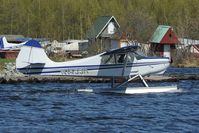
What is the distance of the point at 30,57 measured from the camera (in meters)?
27.0

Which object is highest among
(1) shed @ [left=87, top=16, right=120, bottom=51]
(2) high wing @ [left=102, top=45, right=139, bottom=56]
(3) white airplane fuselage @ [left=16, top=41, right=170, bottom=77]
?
(1) shed @ [left=87, top=16, right=120, bottom=51]

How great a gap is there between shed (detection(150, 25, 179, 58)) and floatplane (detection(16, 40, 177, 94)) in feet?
183

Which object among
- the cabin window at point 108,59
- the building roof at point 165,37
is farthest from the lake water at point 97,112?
the building roof at point 165,37

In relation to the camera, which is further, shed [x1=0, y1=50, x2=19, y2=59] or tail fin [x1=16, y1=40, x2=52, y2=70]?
shed [x1=0, y1=50, x2=19, y2=59]

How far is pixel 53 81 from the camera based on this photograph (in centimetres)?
3862

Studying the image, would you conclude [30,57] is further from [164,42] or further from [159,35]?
[159,35]

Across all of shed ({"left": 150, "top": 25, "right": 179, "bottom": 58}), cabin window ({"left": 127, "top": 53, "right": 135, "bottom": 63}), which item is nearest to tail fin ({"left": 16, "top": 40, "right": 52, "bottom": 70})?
cabin window ({"left": 127, "top": 53, "right": 135, "bottom": 63})

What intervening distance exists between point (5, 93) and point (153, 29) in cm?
6573

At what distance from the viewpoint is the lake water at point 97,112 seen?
56.1ft

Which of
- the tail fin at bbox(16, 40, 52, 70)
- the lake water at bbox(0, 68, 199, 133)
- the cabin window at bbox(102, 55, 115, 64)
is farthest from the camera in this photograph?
the cabin window at bbox(102, 55, 115, 64)

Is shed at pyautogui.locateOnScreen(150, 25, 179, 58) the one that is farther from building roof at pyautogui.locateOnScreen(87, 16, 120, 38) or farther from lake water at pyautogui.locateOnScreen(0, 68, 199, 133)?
lake water at pyautogui.locateOnScreen(0, 68, 199, 133)

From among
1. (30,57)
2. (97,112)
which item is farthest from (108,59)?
(97,112)

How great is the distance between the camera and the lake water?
674 inches

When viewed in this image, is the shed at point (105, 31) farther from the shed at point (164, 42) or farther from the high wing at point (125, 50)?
the high wing at point (125, 50)
